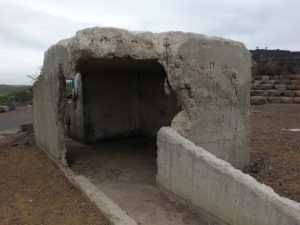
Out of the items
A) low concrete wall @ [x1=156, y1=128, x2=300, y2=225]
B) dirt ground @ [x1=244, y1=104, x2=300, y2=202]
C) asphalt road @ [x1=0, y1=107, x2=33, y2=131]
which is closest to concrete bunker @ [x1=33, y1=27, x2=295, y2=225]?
low concrete wall @ [x1=156, y1=128, x2=300, y2=225]

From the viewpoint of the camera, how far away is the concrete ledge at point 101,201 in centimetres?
461

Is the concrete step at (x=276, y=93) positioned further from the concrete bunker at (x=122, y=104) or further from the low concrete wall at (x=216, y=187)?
the low concrete wall at (x=216, y=187)

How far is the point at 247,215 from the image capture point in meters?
3.94

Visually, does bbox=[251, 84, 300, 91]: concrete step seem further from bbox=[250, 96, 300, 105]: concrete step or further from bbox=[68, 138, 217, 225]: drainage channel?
bbox=[68, 138, 217, 225]: drainage channel

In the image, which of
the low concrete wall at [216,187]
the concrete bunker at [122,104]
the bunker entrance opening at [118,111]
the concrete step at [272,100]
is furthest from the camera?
the concrete step at [272,100]

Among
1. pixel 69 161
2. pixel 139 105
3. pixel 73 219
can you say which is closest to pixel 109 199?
pixel 73 219

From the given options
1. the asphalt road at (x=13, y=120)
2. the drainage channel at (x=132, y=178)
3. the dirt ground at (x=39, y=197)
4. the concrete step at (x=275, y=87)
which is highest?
the concrete step at (x=275, y=87)

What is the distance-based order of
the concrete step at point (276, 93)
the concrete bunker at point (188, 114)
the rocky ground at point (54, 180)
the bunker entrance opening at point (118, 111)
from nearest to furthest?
the concrete bunker at point (188, 114) → the rocky ground at point (54, 180) → the bunker entrance opening at point (118, 111) → the concrete step at point (276, 93)

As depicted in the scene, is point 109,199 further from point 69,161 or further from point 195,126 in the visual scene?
point 69,161

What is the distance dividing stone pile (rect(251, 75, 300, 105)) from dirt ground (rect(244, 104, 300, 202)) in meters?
4.08

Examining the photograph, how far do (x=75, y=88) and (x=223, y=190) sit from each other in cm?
658

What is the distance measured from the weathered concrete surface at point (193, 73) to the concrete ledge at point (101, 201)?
1.13m

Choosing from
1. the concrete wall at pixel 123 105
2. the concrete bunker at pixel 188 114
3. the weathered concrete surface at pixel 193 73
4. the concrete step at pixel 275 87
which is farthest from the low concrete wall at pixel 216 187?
the concrete step at pixel 275 87

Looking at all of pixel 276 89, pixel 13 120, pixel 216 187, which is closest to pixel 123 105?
pixel 216 187
